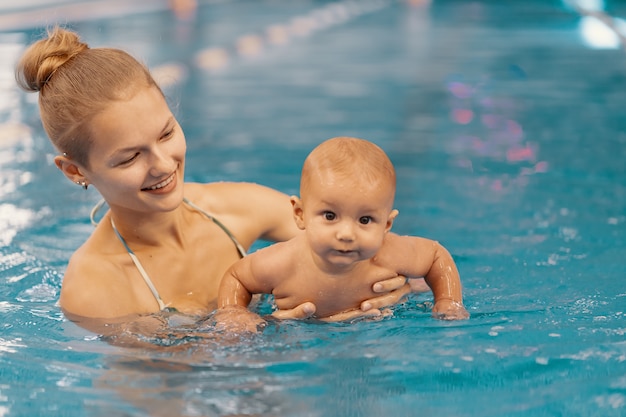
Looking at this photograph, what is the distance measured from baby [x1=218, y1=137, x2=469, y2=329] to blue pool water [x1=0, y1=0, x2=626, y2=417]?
0.31ft

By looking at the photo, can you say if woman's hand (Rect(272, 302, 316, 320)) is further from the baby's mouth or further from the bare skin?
the baby's mouth

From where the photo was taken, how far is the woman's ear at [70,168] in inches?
108

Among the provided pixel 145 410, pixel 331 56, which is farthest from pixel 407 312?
pixel 331 56

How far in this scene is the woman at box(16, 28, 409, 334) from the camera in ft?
8.79

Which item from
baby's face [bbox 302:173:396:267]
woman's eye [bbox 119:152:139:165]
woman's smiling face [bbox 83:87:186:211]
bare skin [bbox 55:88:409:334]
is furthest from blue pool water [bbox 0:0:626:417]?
→ woman's eye [bbox 119:152:139:165]

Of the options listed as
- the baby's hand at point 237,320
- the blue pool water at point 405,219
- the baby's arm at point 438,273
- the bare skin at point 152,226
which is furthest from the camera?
the baby's arm at point 438,273

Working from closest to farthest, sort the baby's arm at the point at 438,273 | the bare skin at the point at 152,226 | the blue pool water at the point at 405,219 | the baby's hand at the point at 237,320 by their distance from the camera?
the blue pool water at the point at 405,219 → the bare skin at the point at 152,226 → the baby's hand at the point at 237,320 → the baby's arm at the point at 438,273

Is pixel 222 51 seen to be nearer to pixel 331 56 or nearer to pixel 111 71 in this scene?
pixel 331 56

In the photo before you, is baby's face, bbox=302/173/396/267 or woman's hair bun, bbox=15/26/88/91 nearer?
baby's face, bbox=302/173/396/267

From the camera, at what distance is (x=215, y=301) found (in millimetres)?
3141

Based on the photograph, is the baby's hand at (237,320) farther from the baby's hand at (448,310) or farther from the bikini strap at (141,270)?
the baby's hand at (448,310)

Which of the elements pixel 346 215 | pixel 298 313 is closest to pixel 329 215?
pixel 346 215

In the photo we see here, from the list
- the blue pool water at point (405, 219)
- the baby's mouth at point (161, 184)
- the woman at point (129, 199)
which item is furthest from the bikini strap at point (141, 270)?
the baby's mouth at point (161, 184)

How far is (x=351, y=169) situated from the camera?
2.61 meters
